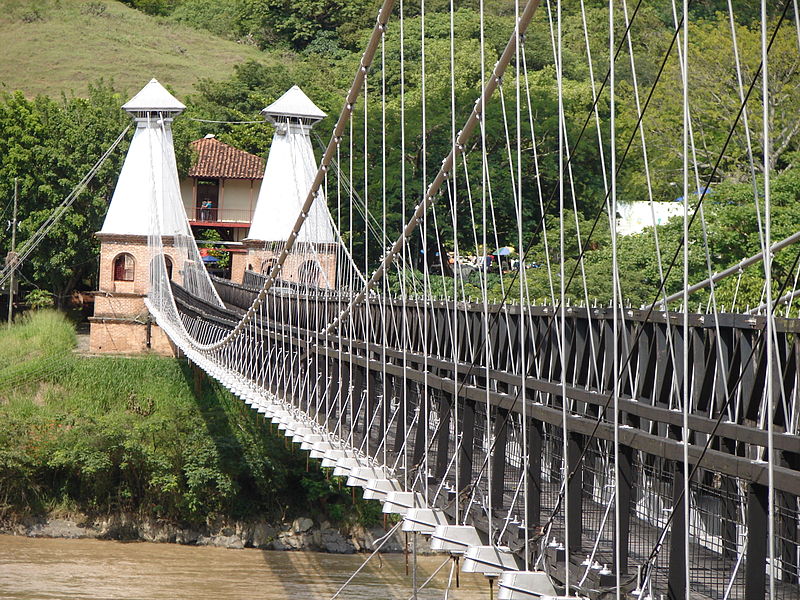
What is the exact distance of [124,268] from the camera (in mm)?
28734

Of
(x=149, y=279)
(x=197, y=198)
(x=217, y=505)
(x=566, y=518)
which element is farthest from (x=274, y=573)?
(x=197, y=198)

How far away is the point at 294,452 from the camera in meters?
22.9

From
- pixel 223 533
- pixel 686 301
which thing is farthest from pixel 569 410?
Answer: pixel 223 533

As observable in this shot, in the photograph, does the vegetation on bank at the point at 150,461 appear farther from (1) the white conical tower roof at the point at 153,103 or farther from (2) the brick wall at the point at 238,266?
(1) the white conical tower roof at the point at 153,103

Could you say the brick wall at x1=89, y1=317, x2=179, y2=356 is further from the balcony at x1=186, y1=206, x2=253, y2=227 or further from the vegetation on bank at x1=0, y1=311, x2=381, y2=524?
the balcony at x1=186, y1=206, x2=253, y2=227

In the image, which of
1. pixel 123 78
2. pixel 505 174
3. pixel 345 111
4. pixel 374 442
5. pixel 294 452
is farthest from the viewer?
pixel 123 78

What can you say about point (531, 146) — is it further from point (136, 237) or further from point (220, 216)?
point (220, 216)

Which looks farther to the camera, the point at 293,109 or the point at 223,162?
the point at 223,162

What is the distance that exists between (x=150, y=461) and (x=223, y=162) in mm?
17398

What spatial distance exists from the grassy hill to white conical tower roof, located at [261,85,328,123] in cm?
2641

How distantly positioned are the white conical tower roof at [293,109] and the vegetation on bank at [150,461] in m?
7.85

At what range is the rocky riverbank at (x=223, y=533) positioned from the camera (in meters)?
21.5

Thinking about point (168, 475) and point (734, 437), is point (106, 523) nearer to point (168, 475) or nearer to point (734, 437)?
point (168, 475)

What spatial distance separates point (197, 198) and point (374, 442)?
29323mm
